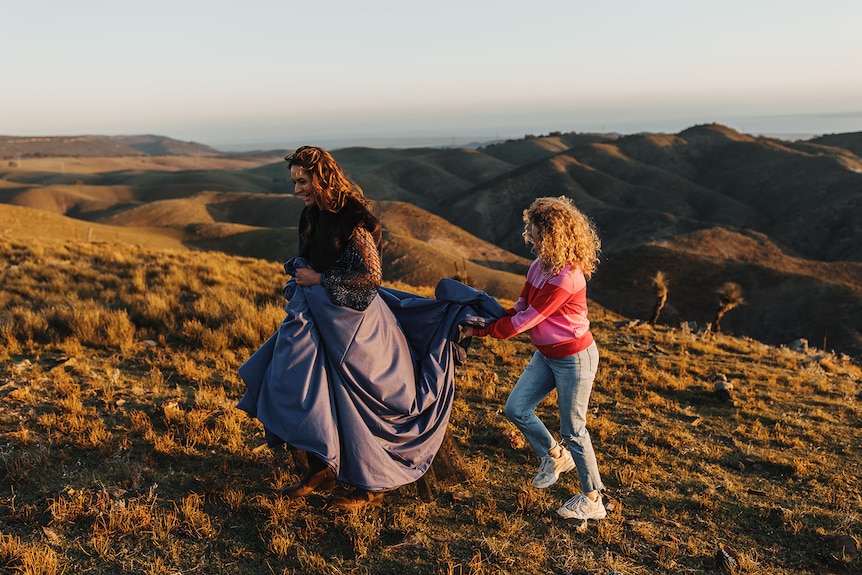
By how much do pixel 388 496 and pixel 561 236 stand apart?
2.28 meters

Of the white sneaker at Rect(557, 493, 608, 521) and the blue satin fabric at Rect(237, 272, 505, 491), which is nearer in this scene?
the blue satin fabric at Rect(237, 272, 505, 491)

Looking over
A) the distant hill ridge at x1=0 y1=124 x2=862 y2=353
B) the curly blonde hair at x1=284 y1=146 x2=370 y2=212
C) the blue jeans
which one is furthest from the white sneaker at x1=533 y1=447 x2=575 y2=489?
the distant hill ridge at x1=0 y1=124 x2=862 y2=353

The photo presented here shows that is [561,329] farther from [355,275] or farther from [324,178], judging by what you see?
[324,178]

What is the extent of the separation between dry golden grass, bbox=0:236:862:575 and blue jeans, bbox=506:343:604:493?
471 millimetres

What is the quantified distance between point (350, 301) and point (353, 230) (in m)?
0.46

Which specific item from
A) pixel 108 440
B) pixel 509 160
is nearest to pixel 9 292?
pixel 108 440

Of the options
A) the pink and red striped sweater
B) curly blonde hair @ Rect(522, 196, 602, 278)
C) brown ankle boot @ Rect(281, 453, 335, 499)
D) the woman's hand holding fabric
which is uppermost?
curly blonde hair @ Rect(522, 196, 602, 278)

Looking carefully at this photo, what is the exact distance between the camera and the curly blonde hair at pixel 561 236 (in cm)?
335

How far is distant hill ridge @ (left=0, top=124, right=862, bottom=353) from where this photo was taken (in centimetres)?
3033

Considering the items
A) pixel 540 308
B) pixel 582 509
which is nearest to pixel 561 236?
pixel 540 308

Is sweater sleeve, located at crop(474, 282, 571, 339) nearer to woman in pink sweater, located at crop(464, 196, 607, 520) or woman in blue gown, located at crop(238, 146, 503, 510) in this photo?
woman in pink sweater, located at crop(464, 196, 607, 520)

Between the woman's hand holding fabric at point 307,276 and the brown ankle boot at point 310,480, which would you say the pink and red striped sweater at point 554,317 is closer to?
the woman's hand holding fabric at point 307,276

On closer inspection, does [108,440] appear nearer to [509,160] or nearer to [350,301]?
[350,301]

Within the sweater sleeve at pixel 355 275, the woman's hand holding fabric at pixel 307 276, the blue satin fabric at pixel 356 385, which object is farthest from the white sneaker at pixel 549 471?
the woman's hand holding fabric at pixel 307 276
